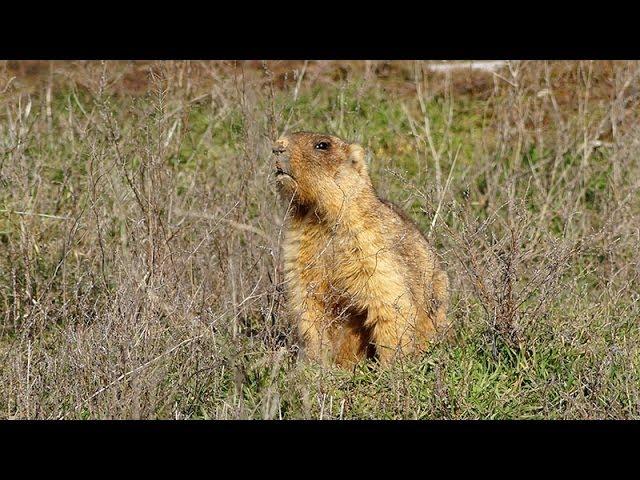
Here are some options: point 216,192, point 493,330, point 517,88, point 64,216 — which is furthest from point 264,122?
point 493,330

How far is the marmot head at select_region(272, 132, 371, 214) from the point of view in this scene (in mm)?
6773

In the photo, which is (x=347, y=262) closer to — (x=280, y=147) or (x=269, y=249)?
(x=269, y=249)

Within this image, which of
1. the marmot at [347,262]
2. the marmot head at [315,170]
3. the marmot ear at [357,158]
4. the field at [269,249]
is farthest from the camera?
the marmot ear at [357,158]

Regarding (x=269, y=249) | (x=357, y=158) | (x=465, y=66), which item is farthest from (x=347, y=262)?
(x=465, y=66)

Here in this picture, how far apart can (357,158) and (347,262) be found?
33.0 inches

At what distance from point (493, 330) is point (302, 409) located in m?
1.42

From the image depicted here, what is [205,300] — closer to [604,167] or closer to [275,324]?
[275,324]

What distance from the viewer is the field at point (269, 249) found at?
5715mm

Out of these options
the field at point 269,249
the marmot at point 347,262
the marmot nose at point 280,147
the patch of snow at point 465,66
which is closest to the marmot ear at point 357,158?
the marmot at point 347,262

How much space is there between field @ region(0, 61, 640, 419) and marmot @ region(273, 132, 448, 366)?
21 centimetres

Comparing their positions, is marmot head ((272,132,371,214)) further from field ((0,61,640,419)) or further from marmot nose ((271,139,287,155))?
field ((0,61,640,419))

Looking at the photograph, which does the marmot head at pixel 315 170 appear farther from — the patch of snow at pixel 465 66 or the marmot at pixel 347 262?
the patch of snow at pixel 465 66

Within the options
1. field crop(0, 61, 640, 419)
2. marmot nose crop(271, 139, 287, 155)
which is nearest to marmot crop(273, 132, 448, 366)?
marmot nose crop(271, 139, 287, 155)

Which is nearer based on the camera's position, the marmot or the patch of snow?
the marmot
